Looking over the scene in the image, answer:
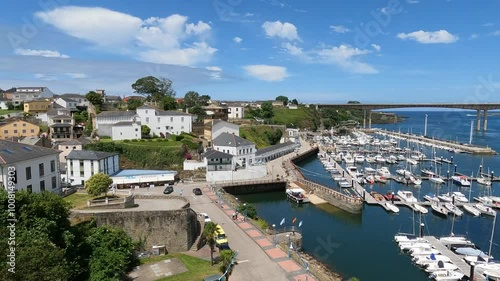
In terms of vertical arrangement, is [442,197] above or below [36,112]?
below

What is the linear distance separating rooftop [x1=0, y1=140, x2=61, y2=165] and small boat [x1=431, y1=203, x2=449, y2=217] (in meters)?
45.1

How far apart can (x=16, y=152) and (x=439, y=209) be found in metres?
46.9

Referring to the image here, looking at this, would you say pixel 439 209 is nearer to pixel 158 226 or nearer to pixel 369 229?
pixel 369 229

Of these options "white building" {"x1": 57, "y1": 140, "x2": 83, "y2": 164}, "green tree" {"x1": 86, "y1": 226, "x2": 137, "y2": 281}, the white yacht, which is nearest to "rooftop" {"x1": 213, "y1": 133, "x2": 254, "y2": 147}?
"white building" {"x1": 57, "y1": 140, "x2": 83, "y2": 164}

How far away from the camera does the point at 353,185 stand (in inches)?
2149

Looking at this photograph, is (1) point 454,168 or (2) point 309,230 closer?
(2) point 309,230

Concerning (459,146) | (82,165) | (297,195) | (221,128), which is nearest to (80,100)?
(221,128)

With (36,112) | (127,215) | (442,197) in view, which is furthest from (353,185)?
(36,112)

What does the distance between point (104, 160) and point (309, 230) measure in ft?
92.4

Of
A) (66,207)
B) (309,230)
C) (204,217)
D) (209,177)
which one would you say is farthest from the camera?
(209,177)

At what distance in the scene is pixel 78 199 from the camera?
30.9 meters

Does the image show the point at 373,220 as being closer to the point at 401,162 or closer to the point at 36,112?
the point at 401,162

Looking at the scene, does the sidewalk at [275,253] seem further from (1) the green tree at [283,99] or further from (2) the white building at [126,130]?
(1) the green tree at [283,99]

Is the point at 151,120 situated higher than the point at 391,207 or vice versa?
the point at 151,120
